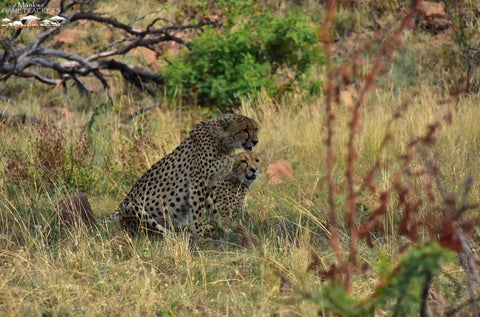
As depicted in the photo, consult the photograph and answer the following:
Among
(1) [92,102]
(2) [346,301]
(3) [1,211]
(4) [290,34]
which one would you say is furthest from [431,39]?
(2) [346,301]

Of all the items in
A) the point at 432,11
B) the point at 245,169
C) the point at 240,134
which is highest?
the point at 432,11

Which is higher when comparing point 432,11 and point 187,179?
point 432,11

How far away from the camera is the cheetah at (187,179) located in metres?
4.81

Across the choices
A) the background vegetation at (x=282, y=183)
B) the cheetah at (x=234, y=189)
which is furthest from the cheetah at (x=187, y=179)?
the background vegetation at (x=282, y=183)

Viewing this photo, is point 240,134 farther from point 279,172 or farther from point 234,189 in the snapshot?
point 279,172

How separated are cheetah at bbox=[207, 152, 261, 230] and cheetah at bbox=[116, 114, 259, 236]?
0.15m

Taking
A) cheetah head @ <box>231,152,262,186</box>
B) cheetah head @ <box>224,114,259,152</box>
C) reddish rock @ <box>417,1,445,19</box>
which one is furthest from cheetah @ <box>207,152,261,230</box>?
reddish rock @ <box>417,1,445,19</box>

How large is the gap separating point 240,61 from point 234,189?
3.46m

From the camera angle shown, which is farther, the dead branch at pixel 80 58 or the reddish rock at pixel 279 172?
the dead branch at pixel 80 58

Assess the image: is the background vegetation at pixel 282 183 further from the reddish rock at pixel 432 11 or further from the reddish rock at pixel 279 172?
the reddish rock at pixel 432 11

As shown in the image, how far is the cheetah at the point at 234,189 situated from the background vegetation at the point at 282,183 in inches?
5.9

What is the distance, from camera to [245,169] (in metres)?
5.44

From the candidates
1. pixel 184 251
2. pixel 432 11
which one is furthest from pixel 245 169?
pixel 432 11

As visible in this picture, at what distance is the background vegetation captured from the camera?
2494mm
